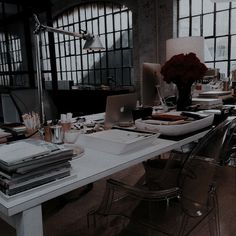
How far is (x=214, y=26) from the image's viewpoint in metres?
5.13

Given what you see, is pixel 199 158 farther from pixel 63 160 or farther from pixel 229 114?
pixel 229 114

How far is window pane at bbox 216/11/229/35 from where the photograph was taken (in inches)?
195

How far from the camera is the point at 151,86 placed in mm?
2234

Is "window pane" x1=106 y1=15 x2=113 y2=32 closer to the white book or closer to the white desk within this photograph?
the white desk

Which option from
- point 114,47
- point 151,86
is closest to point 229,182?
point 151,86

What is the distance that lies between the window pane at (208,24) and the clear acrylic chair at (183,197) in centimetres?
434

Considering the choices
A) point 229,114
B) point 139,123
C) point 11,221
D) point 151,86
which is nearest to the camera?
point 11,221

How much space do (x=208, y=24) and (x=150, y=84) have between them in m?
3.70

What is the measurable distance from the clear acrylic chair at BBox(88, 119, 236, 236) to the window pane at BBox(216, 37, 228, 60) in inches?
162

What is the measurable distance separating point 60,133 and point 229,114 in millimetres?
1281

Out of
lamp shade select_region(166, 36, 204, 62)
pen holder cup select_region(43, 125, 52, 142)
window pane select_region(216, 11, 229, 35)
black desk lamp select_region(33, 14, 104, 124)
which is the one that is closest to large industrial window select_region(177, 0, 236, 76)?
window pane select_region(216, 11, 229, 35)

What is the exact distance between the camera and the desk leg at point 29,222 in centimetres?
76

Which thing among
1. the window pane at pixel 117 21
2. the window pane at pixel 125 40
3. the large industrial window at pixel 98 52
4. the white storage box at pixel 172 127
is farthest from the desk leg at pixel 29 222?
the window pane at pixel 117 21

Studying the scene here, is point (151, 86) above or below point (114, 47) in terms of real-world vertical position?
below
